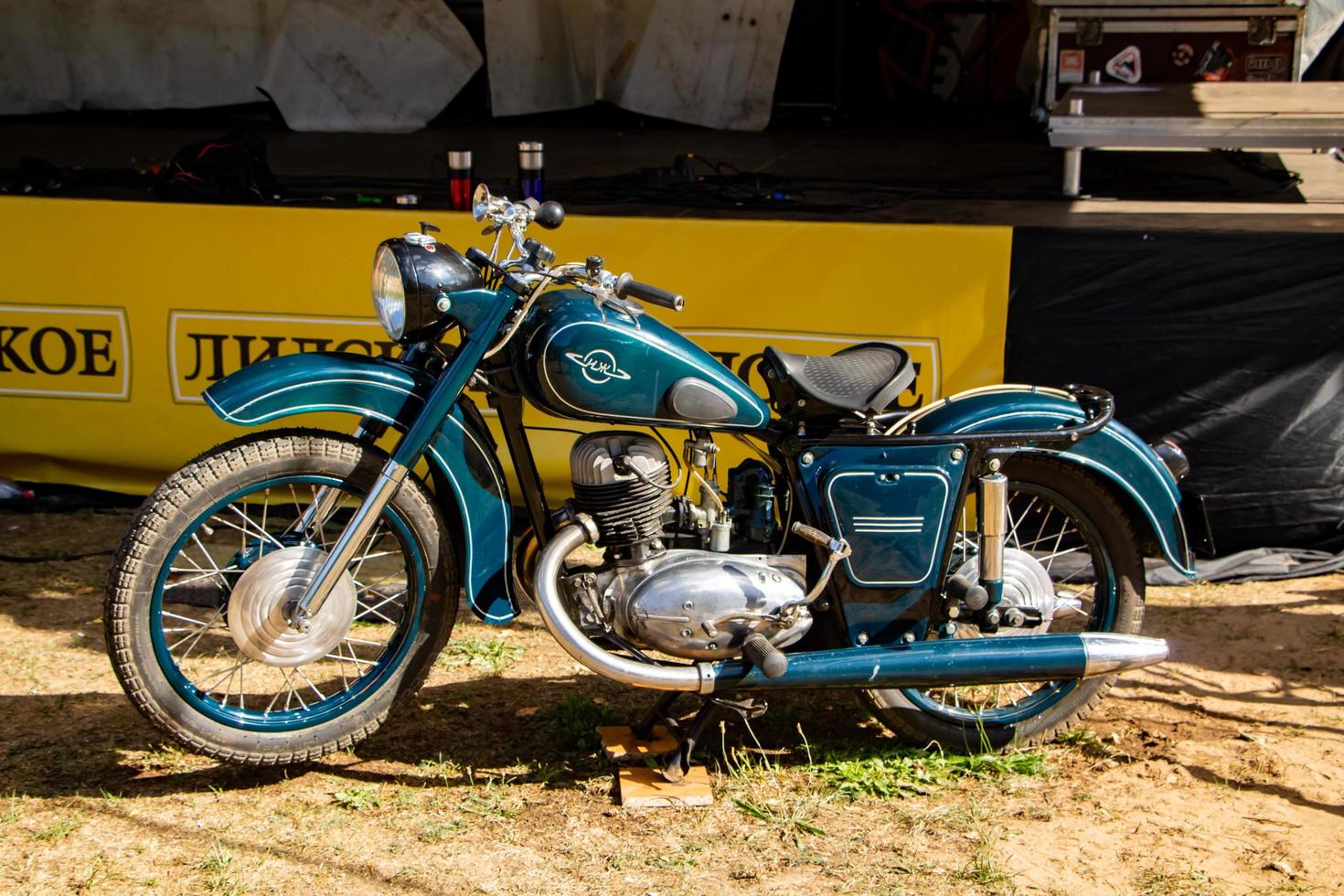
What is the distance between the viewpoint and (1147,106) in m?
6.93

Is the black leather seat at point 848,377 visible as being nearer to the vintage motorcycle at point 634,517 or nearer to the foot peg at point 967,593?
the vintage motorcycle at point 634,517

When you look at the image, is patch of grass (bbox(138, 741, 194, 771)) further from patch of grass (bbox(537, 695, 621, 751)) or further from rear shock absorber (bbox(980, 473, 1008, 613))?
rear shock absorber (bbox(980, 473, 1008, 613))

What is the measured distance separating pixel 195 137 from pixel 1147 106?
681 cm

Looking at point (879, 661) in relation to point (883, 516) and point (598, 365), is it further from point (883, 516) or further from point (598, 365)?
point (598, 365)

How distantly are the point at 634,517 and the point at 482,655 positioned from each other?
3.90 feet

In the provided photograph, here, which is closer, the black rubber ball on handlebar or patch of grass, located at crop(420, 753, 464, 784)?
the black rubber ball on handlebar

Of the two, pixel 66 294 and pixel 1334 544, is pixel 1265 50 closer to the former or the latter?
pixel 1334 544

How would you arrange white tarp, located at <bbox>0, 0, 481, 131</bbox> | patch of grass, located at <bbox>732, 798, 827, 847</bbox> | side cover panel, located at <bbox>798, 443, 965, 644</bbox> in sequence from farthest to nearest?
white tarp, located at <bbox>0, 0, 481, 131</bbox> → side cover panel, located at <bbox>798, 443, 965, 644</bbox> → patch of grass, located at <bbox>732, 798, 827, 847</bbox>

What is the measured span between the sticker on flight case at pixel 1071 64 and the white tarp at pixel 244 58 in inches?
181

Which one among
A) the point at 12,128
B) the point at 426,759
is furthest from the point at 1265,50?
the point at 12,128

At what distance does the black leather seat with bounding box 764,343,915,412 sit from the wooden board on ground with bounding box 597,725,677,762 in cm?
96

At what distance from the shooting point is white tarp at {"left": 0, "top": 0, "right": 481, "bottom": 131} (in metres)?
10.9

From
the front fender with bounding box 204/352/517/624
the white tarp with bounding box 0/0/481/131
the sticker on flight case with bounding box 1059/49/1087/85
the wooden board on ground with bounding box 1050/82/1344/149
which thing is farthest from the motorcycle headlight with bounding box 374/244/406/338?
the white tarp with bounding box 0/0/481/131

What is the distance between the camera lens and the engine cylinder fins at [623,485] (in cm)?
335
